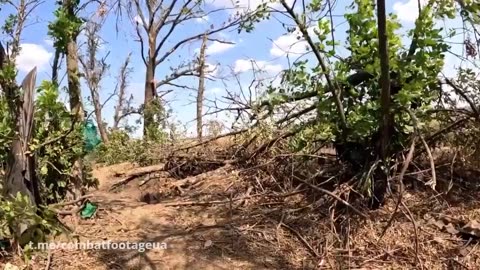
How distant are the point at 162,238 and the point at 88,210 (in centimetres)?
79

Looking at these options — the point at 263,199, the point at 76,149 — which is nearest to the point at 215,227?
the point at 263,199

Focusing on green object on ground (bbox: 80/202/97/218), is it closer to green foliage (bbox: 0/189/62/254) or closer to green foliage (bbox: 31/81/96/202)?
green foliage (bbox: 31/81/96/202)

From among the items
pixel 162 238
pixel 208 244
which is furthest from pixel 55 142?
pixel 208 244

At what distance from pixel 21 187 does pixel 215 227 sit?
58.4 inches

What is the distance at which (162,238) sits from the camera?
13.5ft

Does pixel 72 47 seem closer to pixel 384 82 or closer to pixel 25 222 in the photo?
pixel 25 222

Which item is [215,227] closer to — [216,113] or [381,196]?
[381,196]

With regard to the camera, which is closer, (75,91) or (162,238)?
(162,238)

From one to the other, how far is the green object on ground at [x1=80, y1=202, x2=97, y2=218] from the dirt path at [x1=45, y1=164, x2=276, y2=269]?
0.05m

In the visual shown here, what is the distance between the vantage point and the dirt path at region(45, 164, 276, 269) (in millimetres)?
3809

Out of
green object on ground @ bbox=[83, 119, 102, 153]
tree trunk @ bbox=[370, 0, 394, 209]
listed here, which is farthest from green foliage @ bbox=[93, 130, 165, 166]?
tree trunk @ bbox=[370, 0, 394, 209]

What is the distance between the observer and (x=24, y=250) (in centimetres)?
372

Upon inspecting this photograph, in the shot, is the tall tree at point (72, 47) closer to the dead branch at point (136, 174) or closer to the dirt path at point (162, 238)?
the dirt path at point (162, 238)

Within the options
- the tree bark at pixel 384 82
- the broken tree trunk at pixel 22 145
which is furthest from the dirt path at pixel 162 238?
the tree bark at pixel 384 82
